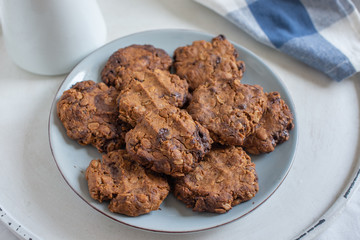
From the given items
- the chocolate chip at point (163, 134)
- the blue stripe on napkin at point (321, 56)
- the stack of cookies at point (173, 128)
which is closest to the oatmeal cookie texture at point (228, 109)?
the stack of cookies at point (173, 128)

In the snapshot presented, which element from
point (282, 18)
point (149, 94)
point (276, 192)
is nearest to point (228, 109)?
point (149, 94)

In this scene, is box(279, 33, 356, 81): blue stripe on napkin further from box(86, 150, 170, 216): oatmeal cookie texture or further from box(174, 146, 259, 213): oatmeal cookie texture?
box(86, 150, 170, 216): oatmeal cookie texture

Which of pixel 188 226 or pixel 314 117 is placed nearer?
pixel 188 226

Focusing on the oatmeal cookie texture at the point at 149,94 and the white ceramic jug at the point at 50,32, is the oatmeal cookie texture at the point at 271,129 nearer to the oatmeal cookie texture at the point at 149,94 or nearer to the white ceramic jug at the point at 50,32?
the oatmeal cookie texture at the point at 149,94

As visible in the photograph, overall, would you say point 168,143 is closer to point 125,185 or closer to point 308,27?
point 125,185

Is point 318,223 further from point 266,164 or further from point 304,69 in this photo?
point 304,69

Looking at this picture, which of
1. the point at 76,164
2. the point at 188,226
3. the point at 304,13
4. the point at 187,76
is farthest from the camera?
the point at 304,13

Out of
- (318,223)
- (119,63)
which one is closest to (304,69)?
(318,223)
